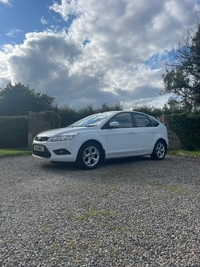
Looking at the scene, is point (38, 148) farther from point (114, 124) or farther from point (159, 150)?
point (159, 150)

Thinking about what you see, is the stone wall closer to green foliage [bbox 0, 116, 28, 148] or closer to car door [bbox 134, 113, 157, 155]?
green foliage [bbox 0, 116, 28, 148]

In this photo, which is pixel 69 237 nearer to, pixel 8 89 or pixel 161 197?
pixel 161 197

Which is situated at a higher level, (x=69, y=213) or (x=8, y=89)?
(x=8, y=89)

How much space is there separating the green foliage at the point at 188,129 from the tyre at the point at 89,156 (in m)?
6.45

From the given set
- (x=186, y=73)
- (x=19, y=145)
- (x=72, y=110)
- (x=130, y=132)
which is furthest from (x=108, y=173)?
(x=186, y=73)

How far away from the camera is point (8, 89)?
92.5 ft

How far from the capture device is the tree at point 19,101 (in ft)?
87.3

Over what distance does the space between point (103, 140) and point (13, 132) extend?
8.06 m

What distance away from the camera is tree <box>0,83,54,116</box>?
87.3 feet

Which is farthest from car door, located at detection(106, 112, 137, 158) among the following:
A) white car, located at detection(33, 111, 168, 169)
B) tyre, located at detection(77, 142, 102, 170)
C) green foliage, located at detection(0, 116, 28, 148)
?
green foliage, located at detection(0, 116, 28, 148)

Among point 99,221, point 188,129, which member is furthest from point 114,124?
point 188,129

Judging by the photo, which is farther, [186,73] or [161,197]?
[186,73]

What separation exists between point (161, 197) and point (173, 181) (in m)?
1.33

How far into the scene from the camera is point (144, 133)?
8.14 metres
